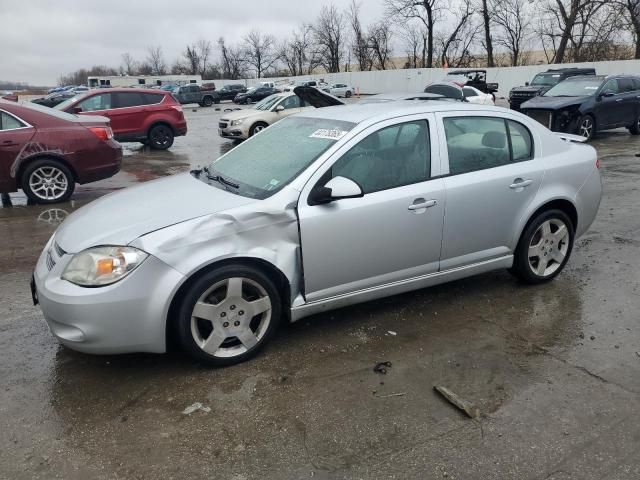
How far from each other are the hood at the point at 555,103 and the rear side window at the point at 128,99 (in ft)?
33.8

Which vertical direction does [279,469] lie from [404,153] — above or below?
below

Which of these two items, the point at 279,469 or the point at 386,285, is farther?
the point at 386,285

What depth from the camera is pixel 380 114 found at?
12.7 feet

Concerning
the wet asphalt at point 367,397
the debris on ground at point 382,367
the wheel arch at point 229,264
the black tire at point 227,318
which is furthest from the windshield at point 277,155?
the debris on ground at point 382,367

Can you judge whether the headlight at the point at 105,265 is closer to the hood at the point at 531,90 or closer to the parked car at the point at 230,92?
the hood at the point at 531,90

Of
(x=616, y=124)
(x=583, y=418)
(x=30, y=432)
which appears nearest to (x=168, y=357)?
(x=30, y=432)

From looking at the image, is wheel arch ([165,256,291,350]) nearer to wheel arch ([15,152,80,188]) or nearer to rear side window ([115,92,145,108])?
wheel arch ([15,152,80,188])

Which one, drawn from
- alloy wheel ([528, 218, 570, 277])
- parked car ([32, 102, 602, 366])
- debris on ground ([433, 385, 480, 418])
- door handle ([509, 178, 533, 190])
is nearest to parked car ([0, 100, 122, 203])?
parked car ([32, 102, 602, 366])

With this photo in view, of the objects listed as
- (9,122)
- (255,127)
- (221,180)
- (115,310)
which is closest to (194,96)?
(255,127)

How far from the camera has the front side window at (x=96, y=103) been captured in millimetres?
13312

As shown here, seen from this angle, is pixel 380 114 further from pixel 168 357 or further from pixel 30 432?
pixel 30 432

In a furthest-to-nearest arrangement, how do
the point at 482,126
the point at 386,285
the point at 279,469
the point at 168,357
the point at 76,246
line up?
the point at 482,126, the point at 386,285, the point at 168,357, the point at 76,246, the point at 279,469

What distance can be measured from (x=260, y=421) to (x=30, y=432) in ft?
3.90

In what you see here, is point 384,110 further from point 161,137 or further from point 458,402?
point 161,137
